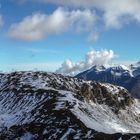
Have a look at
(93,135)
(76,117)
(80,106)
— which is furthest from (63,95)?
(93,135)

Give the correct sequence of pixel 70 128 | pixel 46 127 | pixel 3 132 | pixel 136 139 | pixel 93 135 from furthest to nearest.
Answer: pixel 3 132, pixel 46 127, pixel 70 128, pixel 93 135, pixel 136 139

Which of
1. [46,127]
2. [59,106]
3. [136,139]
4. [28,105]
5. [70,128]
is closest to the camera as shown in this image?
[136,139]

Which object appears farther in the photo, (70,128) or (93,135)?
(70,128)

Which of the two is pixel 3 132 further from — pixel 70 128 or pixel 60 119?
pixel 70 128

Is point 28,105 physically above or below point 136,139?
above

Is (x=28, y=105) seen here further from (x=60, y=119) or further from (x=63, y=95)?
(x=60, y=119)

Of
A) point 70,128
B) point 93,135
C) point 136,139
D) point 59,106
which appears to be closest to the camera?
point 136,139

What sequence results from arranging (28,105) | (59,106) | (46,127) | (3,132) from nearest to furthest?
(46,127) < (3,132) < (59,106) < (28,105)

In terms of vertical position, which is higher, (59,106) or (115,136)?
(59,106)

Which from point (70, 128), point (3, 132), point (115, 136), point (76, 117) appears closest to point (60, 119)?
point (76, 117)
